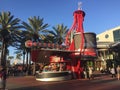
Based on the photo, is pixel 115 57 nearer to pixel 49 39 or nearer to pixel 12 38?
pixel 49 39

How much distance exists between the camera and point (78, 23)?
3788cm

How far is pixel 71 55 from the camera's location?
33.1 m

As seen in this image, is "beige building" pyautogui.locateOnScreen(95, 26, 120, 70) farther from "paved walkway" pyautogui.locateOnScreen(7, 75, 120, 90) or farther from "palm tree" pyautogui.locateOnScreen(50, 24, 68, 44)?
"paved walkway" pyautogui.locateOnScreen(7, 75, 120, 90)

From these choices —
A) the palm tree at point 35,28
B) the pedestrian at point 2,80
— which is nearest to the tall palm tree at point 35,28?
the palm tree at point 35,28

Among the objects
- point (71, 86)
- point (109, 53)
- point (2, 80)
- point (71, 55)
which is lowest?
point (71, 86)

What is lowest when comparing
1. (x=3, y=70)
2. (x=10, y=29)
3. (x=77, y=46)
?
(x=3, y=70)

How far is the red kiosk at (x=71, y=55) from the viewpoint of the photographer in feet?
98.2

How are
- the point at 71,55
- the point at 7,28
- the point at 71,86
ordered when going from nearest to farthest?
the point at 71,86
the point at 71,55
the point at 7,28

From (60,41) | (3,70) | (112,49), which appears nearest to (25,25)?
(60,41)

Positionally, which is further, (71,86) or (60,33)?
(60,33)

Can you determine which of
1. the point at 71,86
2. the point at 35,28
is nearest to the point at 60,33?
the point at 35,28

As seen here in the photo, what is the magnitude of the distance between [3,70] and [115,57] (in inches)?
1552

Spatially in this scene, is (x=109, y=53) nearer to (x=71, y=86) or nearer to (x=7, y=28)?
(x=7, y=28)

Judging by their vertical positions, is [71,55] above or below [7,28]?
below
